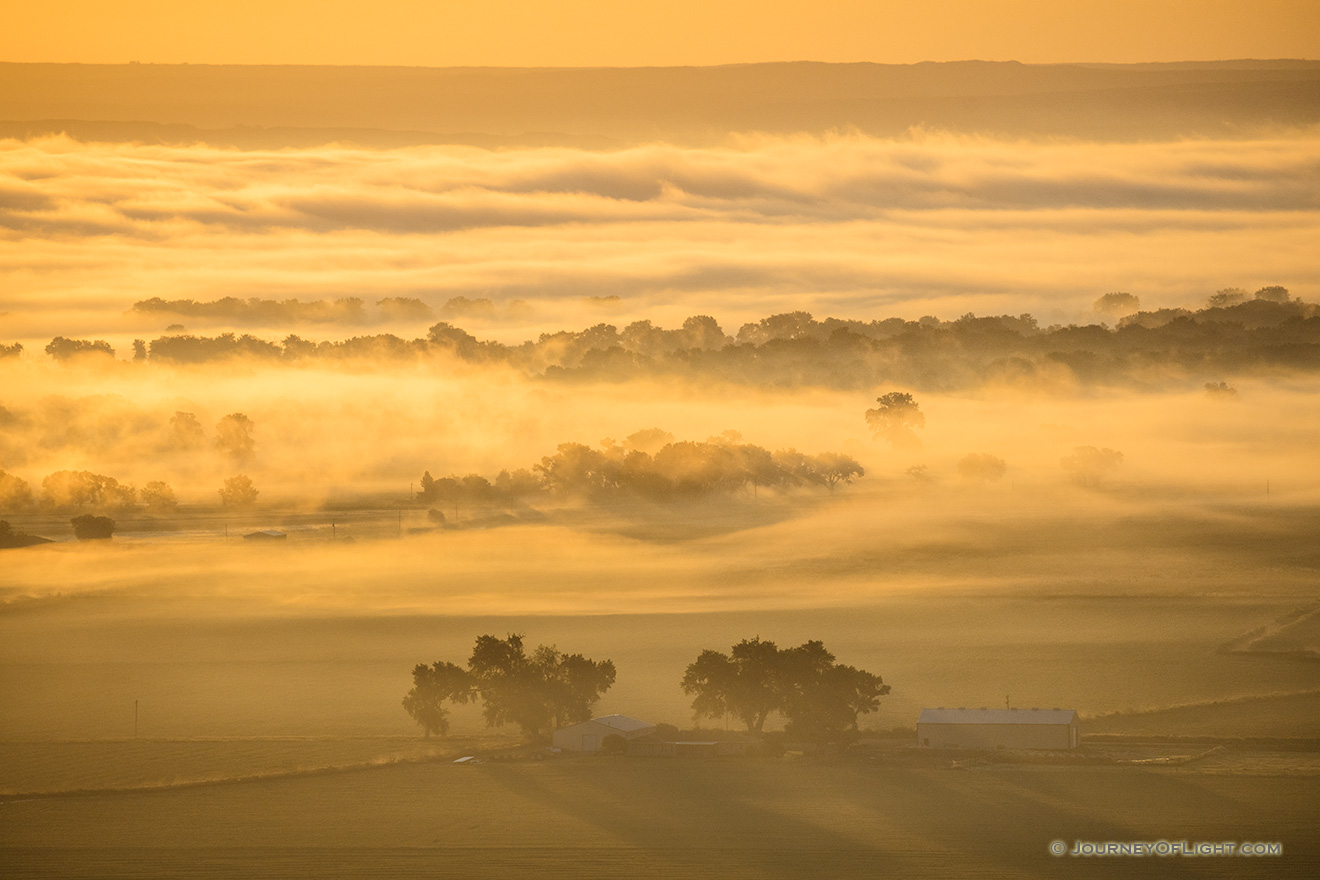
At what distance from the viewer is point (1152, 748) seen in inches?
3221

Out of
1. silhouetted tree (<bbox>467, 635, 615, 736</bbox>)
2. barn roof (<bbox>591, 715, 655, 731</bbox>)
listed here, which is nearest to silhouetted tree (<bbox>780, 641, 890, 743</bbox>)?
barn roof (<bbox>591, 715, 655, 731</bbox>)

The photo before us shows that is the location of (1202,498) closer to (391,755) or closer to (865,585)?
(865,585)

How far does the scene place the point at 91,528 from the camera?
517ft

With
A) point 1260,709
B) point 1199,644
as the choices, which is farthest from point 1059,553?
point 1260,709

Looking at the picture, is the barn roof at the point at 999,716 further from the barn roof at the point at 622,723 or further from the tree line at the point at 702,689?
the barn roof at the point at 622,723

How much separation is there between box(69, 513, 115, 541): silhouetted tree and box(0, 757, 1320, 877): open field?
8399 cm

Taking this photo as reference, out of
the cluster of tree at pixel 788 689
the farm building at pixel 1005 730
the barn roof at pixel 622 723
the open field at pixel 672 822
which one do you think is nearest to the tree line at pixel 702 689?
the cluster of tree at pixel 788 689

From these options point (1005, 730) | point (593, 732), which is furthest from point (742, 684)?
point (1005, 730)

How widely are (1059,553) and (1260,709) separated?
75.0 meters

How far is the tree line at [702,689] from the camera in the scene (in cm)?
8488

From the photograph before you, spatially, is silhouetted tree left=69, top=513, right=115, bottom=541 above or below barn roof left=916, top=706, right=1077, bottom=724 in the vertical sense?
above

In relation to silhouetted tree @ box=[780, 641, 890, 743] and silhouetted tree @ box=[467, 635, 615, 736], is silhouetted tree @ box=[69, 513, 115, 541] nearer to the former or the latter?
silhouetted tree @ box=[467, 635, 615, 736]

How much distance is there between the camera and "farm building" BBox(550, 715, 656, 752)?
84.6m

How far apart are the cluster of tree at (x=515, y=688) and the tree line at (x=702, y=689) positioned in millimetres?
53
